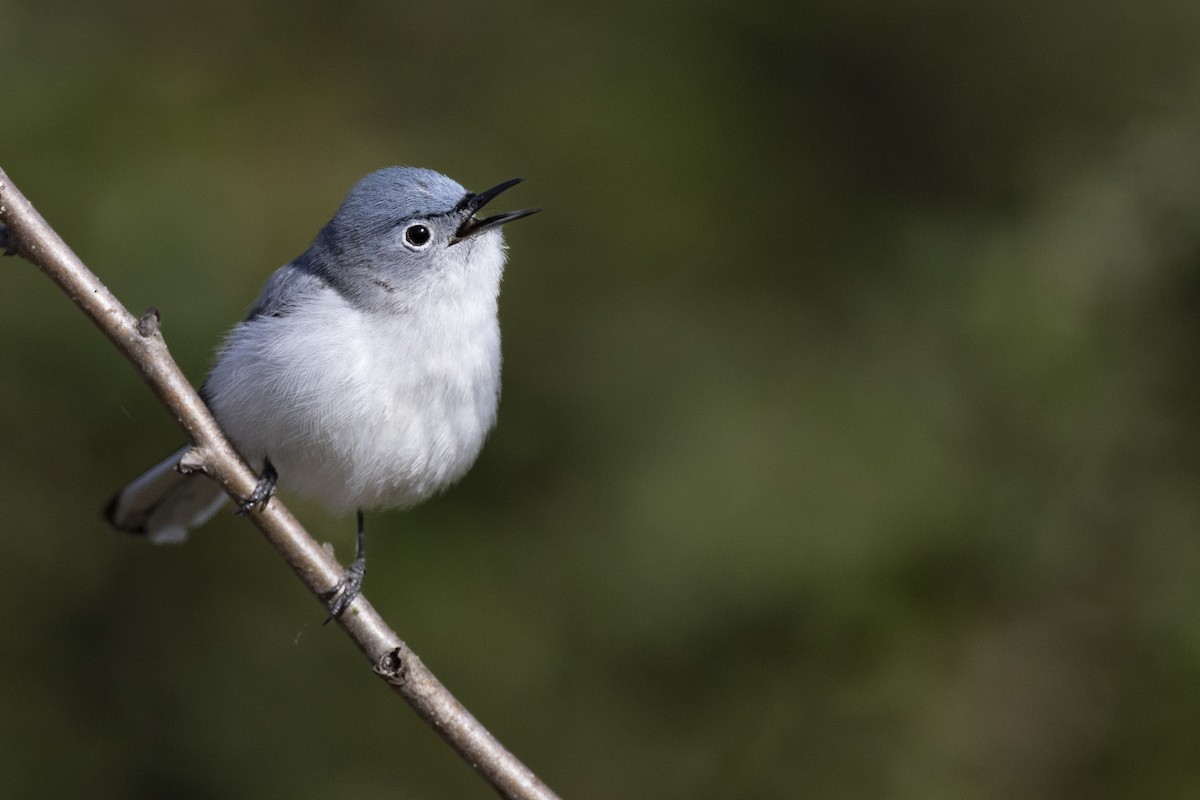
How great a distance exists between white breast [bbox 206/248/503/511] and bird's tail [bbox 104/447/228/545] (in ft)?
0.94

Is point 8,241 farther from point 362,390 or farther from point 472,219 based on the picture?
point 472,219

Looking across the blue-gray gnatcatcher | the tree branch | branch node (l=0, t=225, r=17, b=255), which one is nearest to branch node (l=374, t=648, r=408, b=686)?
the tree branch

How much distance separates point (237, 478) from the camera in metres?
2.33

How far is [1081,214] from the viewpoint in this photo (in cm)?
417

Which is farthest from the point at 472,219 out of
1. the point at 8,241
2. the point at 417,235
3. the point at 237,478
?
the point at 8,241

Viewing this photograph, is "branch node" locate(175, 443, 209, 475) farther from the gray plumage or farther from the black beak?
the black beak

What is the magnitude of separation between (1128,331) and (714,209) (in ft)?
4.75

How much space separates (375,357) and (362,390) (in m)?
0.09

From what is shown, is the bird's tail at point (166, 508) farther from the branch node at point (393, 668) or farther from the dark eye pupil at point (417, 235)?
the branch node at point (393, 668)

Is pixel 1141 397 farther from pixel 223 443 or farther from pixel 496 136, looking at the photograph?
pixel 223 443

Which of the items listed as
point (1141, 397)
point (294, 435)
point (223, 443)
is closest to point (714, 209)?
point (1141, 397)

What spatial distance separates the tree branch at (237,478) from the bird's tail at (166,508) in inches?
33.8

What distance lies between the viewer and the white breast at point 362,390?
9.09 feet

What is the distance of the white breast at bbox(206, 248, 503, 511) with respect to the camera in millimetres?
2770
